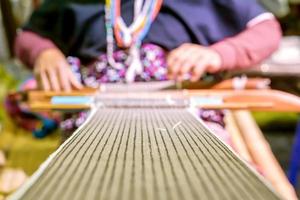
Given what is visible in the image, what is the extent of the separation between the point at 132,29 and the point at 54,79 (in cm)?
11

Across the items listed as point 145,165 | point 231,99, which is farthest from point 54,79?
point 145,165

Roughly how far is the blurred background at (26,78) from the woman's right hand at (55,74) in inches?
3.7

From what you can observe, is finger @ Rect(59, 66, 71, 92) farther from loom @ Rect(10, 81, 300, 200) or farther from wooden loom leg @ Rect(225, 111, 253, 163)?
wooden loom leg @ Rect(225, 111, 253, 163)

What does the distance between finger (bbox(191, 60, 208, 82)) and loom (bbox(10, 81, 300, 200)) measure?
0.26 feet

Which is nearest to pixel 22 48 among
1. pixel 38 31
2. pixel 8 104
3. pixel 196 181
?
pixel 38 31

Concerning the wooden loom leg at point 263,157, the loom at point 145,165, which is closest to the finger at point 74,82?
the loom at point 145,165

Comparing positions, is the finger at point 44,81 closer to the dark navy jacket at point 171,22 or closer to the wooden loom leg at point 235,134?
the dark navy jacket at point 171,22

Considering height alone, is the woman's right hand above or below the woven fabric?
above

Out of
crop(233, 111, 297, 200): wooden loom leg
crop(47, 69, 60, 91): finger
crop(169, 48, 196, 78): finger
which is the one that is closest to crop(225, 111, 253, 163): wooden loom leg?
crop(233, 111, 297, 200): wooden loom leg

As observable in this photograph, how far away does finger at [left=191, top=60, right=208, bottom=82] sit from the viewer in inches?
24.5

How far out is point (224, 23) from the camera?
71 cm

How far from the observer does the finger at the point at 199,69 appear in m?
0.62

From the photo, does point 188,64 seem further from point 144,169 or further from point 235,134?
point 144,169

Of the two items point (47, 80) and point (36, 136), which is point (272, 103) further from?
point (36, 136)
